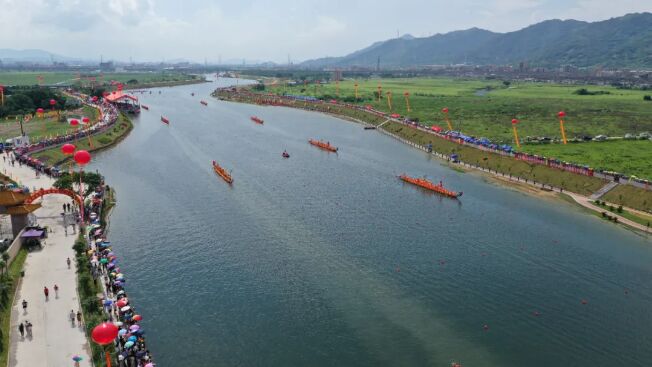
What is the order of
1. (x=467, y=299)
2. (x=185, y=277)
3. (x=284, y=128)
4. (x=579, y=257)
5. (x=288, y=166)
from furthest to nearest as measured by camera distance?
(x=284, y=128) < (x=288, y=166) < (x=579, y=257) < (x=185, y=277) < (x=467, y=299)

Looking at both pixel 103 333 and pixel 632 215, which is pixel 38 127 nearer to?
pixel 103 333

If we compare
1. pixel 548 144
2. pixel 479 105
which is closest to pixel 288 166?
pixel 548 144

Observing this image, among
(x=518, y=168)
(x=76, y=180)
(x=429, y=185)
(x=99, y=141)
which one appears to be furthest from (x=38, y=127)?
(x=518, y=168)

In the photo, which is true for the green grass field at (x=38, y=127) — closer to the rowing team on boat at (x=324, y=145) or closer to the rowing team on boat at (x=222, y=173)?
the rowing team on boat at (x=222, y=173)

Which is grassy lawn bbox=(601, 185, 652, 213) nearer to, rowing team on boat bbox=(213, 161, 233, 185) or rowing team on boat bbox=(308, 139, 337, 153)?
rowing team on boat bbox=(308, 139, 337, 153)

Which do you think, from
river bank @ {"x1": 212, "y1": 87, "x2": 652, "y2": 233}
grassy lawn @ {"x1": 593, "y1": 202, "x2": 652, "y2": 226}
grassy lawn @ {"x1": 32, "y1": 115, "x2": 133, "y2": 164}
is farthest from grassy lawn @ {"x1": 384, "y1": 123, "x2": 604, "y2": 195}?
grassy lawn @ {"x1": 32, "y1": 115, "x2": 133, "y2": 164}

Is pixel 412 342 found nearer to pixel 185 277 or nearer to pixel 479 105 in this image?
pixel 185 277

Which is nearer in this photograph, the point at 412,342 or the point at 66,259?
the point at 412,342
